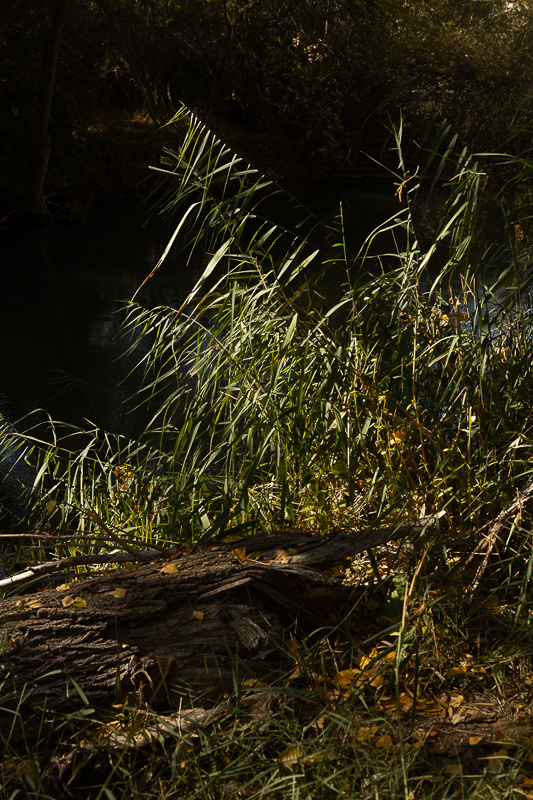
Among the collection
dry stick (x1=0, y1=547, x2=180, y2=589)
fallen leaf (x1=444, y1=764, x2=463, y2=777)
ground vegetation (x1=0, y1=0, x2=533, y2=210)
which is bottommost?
dry stick (x1=0, y1=547, x2=180, y2=589)

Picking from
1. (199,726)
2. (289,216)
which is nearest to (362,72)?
(289,216)

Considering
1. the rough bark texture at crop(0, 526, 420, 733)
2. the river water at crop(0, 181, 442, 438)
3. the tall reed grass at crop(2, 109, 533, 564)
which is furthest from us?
the river water at crop(0, 181, 442, 438)

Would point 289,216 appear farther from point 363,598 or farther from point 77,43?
point 363,598

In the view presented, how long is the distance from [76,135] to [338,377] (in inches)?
437

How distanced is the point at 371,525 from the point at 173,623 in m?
0.58

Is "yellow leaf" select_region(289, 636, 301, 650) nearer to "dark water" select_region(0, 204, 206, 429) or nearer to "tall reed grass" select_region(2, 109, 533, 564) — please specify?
"tall reed grass" select_region(2, 109, 533, 564)

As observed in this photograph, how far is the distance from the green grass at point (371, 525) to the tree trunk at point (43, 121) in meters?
9.28

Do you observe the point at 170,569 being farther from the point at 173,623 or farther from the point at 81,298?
the point at 81,298

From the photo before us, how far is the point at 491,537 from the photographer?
6.08ft

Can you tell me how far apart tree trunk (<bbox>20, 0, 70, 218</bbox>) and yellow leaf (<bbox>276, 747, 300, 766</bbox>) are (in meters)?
10.9

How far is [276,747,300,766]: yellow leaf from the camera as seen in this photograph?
1.34 m

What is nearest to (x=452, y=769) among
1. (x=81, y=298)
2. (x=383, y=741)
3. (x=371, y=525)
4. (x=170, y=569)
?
(x=383, y=741)

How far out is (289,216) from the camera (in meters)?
12.3

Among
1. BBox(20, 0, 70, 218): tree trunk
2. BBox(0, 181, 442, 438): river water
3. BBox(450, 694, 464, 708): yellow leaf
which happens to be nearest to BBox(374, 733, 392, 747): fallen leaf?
BBox(450, 694, 464, 708): yellow leaf
